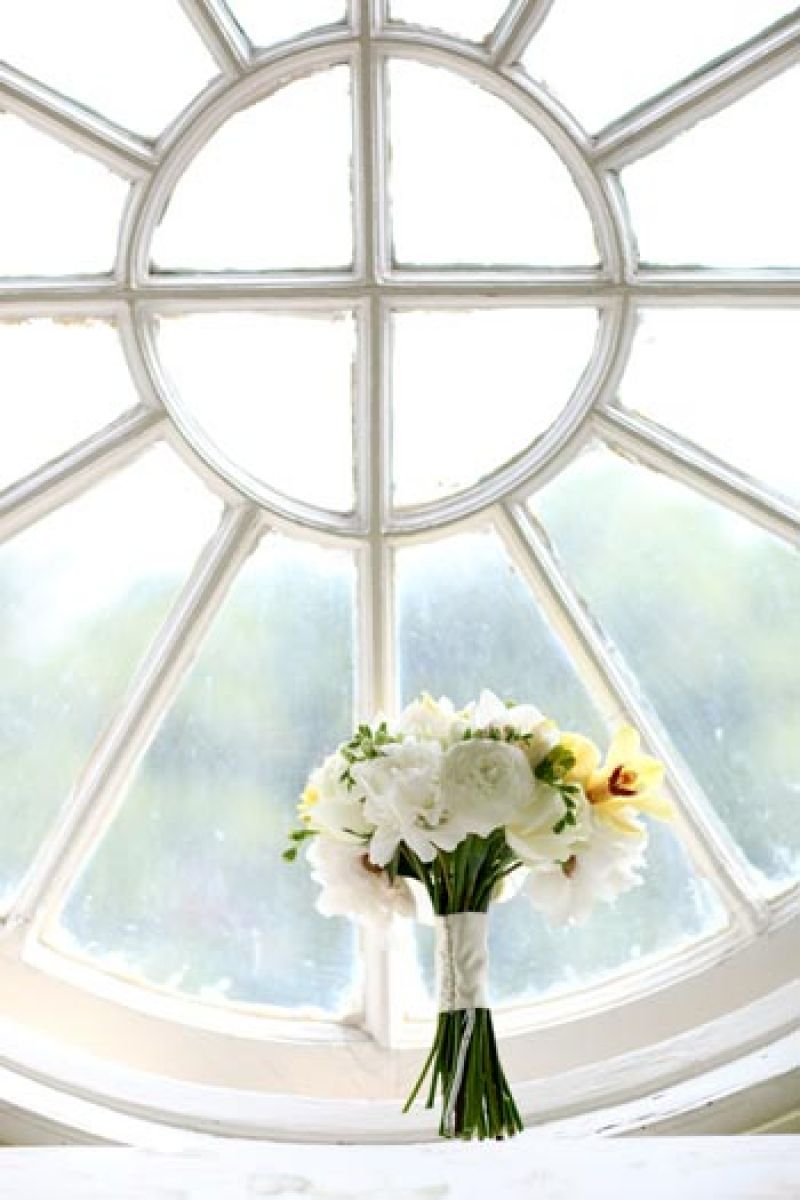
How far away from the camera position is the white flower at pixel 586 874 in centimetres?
285

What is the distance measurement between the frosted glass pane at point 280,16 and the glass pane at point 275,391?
2.08ft

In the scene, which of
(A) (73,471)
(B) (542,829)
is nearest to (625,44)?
(A) (73,471)

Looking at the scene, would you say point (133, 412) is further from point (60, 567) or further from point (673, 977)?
point (673, 977)

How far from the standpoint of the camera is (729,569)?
4336 mm

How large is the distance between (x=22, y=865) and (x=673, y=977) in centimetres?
157

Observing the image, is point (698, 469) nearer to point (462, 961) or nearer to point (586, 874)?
point (586, 874)

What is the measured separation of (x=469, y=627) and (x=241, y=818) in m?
0.73

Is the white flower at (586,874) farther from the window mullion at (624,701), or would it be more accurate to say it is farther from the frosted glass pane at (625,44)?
the frosted glass pane at (625,44)

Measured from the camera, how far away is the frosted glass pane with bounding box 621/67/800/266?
407 centimetres

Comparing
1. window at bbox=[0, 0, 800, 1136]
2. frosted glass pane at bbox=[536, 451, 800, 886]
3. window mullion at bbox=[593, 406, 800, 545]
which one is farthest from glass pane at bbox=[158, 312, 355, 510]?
window mullion at bbox=[593, 406, 800, 545]

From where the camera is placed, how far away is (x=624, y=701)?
4.26 metres

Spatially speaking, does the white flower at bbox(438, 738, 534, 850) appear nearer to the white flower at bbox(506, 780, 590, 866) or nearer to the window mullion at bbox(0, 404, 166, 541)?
the white flower at bbox(506, 780, 590, 866)

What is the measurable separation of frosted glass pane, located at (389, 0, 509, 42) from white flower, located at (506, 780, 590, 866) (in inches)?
80.7

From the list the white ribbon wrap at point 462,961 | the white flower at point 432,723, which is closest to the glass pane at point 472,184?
the white flower at point 432,723
